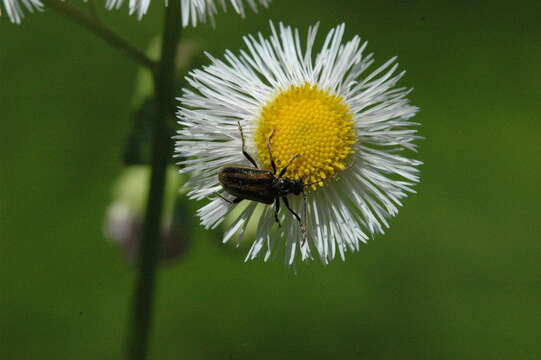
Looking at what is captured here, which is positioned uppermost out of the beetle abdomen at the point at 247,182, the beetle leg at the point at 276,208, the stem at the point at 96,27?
the stem at the point at 96,27

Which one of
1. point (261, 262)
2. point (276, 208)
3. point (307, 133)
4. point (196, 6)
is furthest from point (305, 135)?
point (261, 262)

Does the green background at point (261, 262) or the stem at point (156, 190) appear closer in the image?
the stem at point (156, 190)

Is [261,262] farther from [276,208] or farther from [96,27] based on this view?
[96,27]

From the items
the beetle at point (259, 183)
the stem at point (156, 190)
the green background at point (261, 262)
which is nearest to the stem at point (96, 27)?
the stem at point (156, 190)

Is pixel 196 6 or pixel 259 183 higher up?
pixel 196 6

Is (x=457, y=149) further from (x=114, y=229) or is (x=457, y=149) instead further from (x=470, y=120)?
(x=114, y=229)

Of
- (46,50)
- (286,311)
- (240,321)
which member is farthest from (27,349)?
(46,50)

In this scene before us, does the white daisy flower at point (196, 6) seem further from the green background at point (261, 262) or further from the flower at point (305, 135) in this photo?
the green background at point (261, 262)
